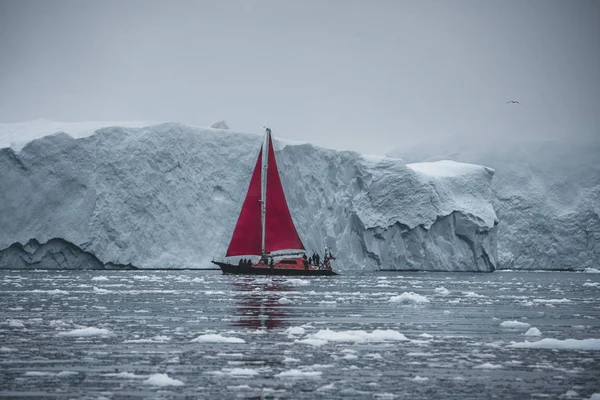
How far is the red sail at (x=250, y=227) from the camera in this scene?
38188 mm

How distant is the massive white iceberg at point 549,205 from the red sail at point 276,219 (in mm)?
21754

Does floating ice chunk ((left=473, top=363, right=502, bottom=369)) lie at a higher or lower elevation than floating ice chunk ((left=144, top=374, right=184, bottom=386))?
lower

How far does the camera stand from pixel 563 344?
1123 cm

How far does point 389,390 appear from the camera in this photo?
794 cm

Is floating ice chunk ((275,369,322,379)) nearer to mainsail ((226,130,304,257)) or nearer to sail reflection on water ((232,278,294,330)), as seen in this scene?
sail reflection on water ((232,278,294,330))

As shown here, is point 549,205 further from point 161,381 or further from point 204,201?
point 161,381

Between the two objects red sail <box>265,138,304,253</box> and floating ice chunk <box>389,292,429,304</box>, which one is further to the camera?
red sail <box>265,138,304,253</box>

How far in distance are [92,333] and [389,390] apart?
218 inches

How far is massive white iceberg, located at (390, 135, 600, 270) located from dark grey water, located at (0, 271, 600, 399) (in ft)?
124

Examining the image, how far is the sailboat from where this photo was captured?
3822 centimetres

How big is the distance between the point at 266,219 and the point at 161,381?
30621mm

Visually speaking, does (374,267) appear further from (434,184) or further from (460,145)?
(460,145)

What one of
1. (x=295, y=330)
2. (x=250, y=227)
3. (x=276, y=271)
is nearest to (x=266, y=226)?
(x=250, y=227)

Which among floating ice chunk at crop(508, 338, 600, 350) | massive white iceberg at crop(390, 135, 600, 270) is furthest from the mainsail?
floating ice chunk at crop(508, 338, 600, 350)
